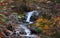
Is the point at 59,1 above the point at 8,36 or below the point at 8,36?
above

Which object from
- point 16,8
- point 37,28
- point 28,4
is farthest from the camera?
point 28,4

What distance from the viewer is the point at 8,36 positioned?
48.1 ft

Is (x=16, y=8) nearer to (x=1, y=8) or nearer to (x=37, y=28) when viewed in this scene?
(x=1, y=8)

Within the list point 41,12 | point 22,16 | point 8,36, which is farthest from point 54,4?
point 8,36

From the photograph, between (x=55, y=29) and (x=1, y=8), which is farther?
(x=1, y=8)

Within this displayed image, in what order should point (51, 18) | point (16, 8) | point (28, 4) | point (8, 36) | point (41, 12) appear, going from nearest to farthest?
point (8, 36) → point (51, 18) → point (41, 12) → point (16, 8) → point (28, 4)

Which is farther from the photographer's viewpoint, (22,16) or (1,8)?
(22,16)

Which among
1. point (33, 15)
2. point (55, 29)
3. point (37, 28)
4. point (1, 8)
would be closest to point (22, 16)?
point (33, 15)

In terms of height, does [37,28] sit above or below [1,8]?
below

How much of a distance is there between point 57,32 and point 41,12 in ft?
19.8

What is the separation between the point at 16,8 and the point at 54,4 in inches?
173

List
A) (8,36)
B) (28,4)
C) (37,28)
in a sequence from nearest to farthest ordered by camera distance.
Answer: (8,36)
(37,28)
(28,4)

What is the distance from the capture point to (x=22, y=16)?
2072 cm

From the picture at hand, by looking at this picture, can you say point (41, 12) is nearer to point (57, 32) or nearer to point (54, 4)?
point (54, 4)
